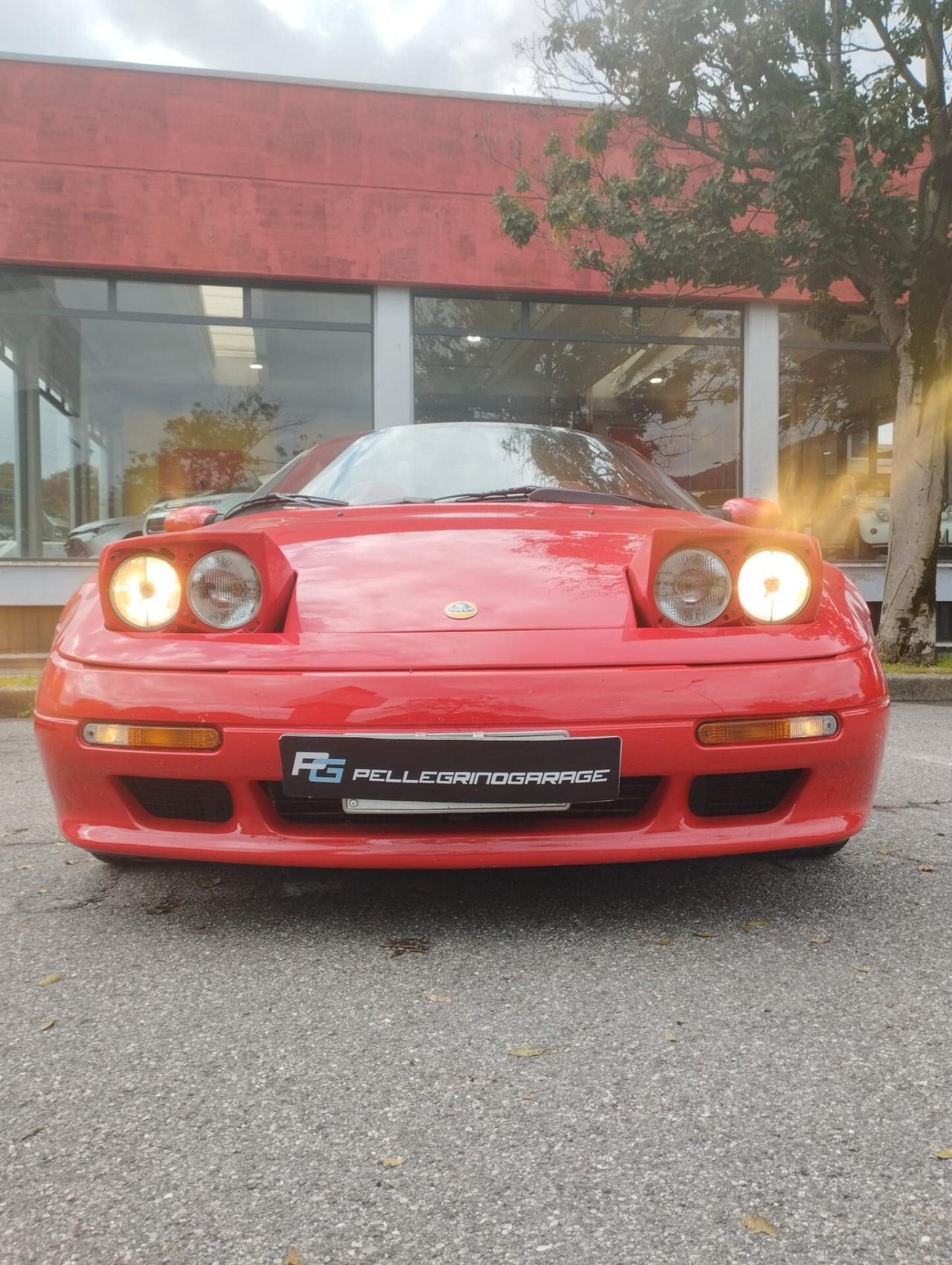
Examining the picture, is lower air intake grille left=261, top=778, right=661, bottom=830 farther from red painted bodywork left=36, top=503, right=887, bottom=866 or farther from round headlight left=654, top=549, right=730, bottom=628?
round headlight left=654, top=549, right=730, bottom=628

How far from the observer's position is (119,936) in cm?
186

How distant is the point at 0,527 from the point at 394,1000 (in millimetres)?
8841

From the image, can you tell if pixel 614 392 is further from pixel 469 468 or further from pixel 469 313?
pixel 469 468

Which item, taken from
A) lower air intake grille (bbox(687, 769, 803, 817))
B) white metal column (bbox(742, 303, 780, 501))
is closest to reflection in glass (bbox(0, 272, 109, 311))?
white metal column (bbox(742, 303, 780, 501))

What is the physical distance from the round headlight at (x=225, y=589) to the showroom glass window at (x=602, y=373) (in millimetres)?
8101

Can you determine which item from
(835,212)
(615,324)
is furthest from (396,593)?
(615,324)

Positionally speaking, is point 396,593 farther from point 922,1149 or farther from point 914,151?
point 914,151

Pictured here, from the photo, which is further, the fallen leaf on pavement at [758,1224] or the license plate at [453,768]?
the license plate at [453,768]

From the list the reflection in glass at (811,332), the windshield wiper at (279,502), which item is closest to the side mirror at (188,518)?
the windshield wiper at (279,502)

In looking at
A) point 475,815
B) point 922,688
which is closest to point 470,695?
point 475,815

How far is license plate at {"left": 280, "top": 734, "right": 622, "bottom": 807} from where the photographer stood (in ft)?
5.39

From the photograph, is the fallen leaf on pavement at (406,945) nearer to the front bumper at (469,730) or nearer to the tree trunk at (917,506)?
the front bumper at (469,730)

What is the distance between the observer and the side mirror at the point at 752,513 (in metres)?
2.75

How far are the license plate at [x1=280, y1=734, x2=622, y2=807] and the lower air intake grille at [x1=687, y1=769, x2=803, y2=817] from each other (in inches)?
8.3
